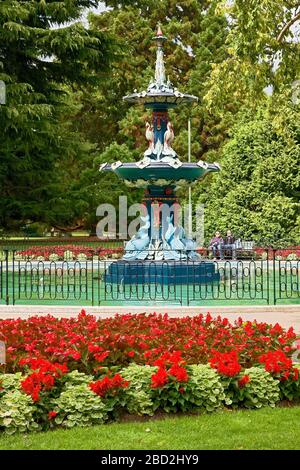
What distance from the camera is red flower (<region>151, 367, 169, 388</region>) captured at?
7645 millimetres

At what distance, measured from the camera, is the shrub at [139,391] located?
7602 mm

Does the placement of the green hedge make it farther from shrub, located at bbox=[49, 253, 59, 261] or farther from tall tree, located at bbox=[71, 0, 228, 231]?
tall tree, located at bbox=[71, 0, 228, 231]

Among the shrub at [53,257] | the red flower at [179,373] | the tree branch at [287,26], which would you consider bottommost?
the red flower at [179,373]

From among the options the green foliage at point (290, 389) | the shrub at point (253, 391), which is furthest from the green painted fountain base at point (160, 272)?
the shrub at point (253, 391)

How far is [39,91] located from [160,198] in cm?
1417

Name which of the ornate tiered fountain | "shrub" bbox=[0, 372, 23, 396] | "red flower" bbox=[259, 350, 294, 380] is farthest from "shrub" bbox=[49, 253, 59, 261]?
"shrub" bbox=[0, 372, 23, 396]

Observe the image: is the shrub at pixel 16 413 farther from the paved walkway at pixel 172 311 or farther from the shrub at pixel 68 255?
the shrub at pixel 68 255

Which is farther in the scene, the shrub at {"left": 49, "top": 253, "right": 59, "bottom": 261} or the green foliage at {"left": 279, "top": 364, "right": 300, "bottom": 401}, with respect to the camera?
the shrub at {"left": 49, "top": 253, "right": 59, "bottom": 261}

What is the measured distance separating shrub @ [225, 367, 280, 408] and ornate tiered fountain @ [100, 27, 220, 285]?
1144 cm

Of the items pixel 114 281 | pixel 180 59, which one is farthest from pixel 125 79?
pixel 114 281

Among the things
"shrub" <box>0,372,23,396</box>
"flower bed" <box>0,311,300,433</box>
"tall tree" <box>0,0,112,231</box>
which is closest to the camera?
"flower bed" <box>0,311,300,433</box>

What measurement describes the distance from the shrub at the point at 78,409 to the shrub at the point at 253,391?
1449 millimetres

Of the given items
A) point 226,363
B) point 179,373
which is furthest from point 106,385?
point 226,363
